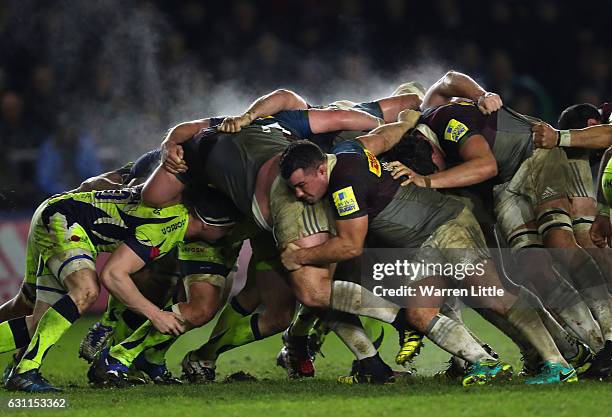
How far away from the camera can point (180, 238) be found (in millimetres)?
7043

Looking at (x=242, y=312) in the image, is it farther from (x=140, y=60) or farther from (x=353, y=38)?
(x=353, y=38)

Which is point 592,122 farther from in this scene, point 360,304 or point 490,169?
point 360,304

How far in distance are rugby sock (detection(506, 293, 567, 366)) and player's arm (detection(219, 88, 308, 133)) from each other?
73.6 inches

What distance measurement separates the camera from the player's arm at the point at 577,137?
714cm

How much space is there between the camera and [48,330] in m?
6.50

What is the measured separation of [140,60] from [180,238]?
5.81 metres

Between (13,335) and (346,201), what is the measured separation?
2150 mm

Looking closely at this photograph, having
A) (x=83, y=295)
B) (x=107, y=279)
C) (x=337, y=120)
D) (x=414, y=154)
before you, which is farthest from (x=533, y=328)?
(x=83, y=295)

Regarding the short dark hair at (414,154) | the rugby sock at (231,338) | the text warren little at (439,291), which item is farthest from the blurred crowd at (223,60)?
the text warren little at (439,291)

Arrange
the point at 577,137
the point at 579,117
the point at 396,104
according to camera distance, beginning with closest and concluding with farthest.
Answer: the point at 577,137
the point at 579,117
the point at 396,104

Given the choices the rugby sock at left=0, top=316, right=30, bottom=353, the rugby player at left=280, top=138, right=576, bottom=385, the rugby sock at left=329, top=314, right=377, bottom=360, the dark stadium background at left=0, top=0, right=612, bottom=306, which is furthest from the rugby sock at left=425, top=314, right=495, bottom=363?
the dark stadium background at left=0, top=0, right=612, bottom=306

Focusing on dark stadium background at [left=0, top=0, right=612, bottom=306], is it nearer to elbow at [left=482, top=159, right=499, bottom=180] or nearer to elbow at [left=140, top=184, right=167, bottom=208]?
elbow at [left=140, top=184, right=167, bottom=208]

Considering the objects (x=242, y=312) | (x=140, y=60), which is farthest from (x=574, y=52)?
(x=242, y=312)

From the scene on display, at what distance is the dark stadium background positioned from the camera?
11.5 metres
